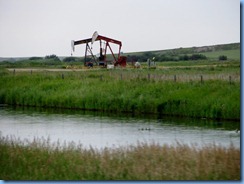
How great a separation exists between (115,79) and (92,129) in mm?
9116

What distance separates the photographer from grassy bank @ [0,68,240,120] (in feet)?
58.4

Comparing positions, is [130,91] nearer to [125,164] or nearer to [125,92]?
[125,92]

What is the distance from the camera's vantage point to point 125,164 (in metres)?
8.70

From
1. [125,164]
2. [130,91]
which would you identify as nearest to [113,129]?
[130,91]

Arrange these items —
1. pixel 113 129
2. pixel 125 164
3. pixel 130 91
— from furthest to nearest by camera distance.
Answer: pixel 130 91 < pixel 113 129 < pixel 125 164

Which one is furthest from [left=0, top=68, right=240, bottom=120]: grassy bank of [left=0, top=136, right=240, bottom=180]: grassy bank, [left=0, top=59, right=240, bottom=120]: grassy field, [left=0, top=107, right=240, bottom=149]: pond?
[left=0, top=136, right=240, bottom=180]: grassy bank

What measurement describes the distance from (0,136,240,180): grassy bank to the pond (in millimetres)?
2631

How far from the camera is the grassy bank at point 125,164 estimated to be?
825 cm

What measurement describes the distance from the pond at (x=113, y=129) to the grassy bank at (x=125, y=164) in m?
2.63

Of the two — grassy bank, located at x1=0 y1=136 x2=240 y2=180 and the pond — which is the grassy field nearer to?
the pond

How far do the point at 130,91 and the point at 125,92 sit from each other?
209mm

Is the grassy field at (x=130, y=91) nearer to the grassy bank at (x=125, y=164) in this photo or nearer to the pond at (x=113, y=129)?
the pond at (x=113, y=129)

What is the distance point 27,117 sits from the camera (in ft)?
56.0

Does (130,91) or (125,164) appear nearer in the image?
(125,164)
